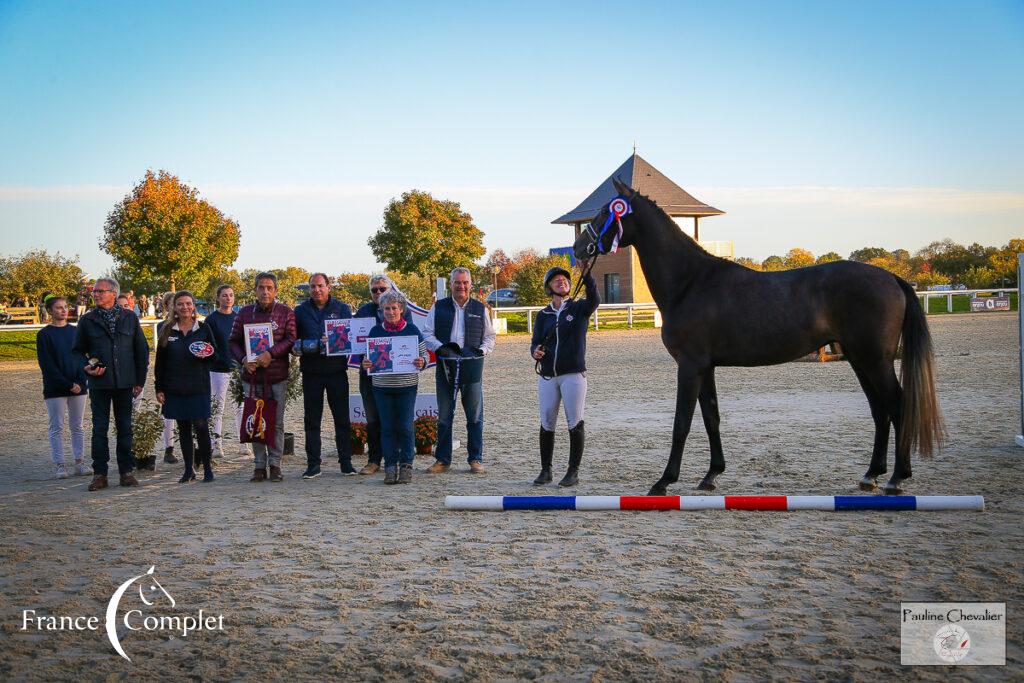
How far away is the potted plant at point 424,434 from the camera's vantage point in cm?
920

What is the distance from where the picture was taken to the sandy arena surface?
3.67 metres

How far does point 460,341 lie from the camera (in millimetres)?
8102

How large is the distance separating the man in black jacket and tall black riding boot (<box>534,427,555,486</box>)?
3780 millimetres

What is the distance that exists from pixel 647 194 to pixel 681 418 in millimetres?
51560

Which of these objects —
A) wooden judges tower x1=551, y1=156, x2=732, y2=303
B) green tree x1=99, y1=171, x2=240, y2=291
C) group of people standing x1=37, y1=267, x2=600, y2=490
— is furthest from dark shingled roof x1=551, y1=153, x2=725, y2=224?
group of people standing x1=37, y1=267, x2=600, y2=490

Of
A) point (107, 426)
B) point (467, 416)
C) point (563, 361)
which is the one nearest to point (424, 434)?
point (467, 416)

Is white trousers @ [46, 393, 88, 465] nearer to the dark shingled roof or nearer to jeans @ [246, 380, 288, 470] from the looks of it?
jeans @ [246, 380, 288, 470]

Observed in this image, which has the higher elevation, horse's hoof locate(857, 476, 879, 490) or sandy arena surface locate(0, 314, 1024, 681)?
horse's hoof locate(857, 476, 879, 490)

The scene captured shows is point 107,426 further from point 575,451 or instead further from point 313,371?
point 575,451

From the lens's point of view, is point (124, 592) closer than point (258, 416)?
Yes

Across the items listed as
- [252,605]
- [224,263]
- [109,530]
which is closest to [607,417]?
[109,530]

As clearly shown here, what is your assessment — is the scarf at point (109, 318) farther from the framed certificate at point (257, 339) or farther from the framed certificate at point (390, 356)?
the framed certificate at point (390, 356)

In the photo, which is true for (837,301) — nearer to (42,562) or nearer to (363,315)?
(363,315)

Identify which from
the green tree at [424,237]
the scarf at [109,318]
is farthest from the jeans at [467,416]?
the green tree at [424,237]
